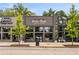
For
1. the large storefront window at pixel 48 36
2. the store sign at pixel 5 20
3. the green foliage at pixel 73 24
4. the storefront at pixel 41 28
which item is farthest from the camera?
the large storefront window at pixel 48 36

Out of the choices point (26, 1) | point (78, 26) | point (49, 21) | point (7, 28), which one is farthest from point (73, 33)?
point (26, 1)

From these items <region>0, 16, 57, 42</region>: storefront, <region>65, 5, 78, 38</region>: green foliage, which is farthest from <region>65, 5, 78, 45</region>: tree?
<region>0, 16, 57, 42</region>: storefront

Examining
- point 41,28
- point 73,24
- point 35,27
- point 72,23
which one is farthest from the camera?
point 41,28

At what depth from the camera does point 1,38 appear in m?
36.4

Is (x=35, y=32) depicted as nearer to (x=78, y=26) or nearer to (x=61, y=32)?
(x=61, y=32)

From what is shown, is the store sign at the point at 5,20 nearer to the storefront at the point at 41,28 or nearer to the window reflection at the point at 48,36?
the storefront at the point at 41,28

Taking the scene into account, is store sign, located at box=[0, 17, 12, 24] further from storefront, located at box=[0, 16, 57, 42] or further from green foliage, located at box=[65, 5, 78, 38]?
green foliage, located at box=[65, 5, 78, 38]

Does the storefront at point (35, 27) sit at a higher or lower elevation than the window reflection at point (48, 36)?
higher

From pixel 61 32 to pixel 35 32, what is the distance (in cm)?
426

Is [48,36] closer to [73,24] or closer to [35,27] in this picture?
[35,27]

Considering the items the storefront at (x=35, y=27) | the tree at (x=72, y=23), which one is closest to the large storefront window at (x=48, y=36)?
the storefront at (x=35, y=27)

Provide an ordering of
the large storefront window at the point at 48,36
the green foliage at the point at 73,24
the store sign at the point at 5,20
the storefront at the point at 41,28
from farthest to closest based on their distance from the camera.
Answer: the large storefront window at the point at 48,36
the storefront at the point at 41,28
the store sign at the point at 5,20
the green foliage at the point at 73,24

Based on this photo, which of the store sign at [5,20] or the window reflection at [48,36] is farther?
the window reflection at [48,36]

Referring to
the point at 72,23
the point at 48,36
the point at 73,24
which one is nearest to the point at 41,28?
the point at 48,36
